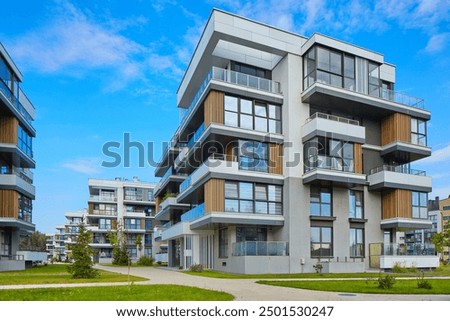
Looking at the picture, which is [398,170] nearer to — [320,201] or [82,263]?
[320,201]

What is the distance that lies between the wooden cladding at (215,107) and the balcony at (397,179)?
1279 centimetres

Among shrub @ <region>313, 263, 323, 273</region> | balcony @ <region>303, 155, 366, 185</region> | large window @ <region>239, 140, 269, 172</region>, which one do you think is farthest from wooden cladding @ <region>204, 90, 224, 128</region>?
shrub @ <region>313, 263, 323, 273</region>

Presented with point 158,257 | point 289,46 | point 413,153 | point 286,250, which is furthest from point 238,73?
point 158,257

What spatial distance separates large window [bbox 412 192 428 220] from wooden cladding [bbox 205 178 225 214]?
15.6m

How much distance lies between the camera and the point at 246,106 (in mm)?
31297

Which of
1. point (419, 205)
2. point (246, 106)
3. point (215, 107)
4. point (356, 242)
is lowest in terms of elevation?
point (356, 242)

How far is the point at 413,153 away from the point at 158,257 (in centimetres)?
3585

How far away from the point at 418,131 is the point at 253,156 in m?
14.6

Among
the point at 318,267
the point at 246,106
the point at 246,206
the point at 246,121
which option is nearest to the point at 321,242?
the point at 318,267

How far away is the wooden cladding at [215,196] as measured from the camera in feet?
95.2

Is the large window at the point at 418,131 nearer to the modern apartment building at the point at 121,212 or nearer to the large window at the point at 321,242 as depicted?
the large window at the point at 321,242

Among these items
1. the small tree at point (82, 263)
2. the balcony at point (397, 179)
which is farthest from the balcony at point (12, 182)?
the balcony at point (397, 179)

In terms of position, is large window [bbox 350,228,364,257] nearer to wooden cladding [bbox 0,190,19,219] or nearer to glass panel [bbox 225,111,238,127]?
glass panel [bbox 225,111,238,127]

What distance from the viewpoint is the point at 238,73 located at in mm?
31078
